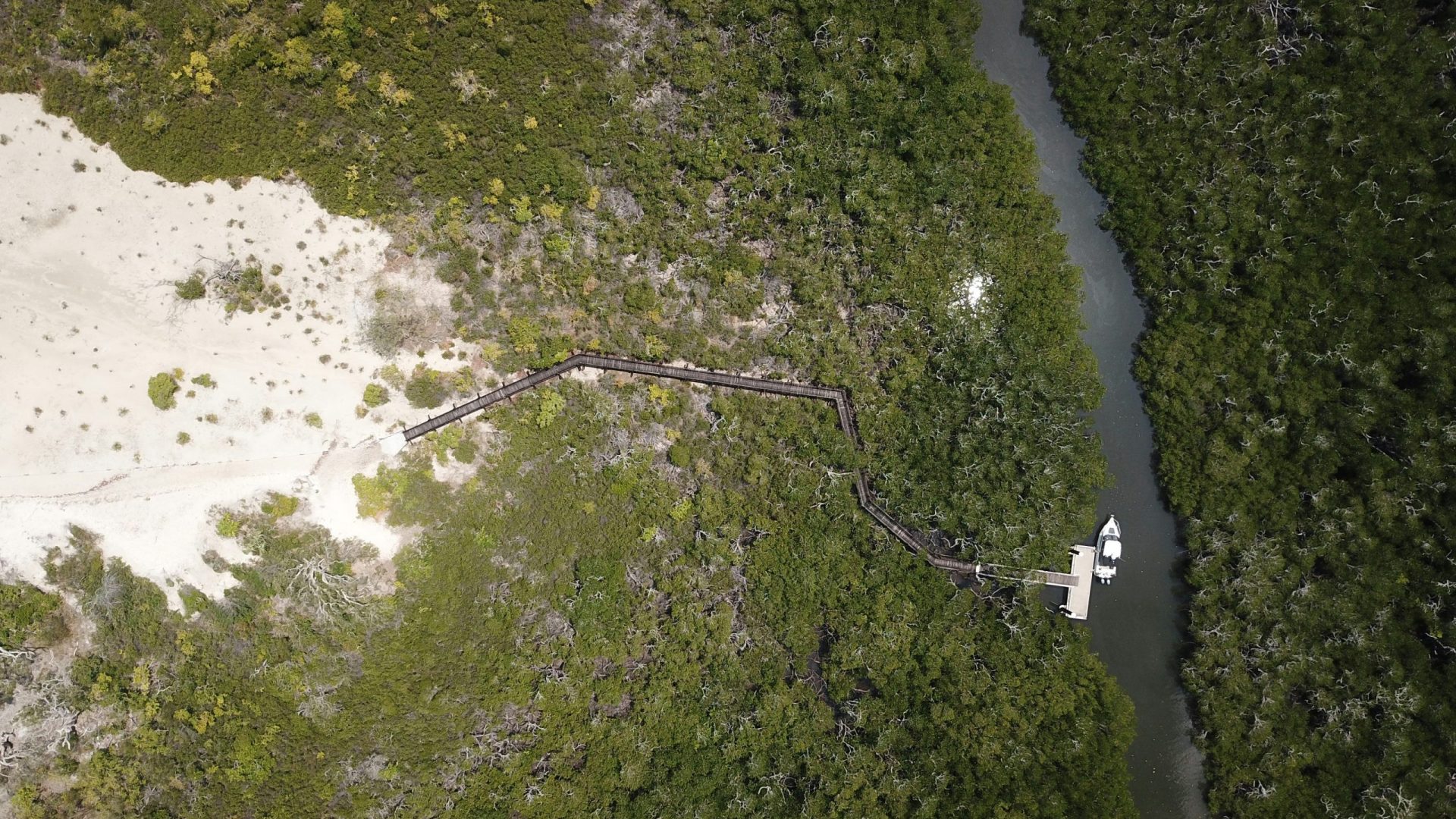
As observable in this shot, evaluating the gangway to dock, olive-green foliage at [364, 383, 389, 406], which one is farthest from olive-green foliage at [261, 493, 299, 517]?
the gangway to dock

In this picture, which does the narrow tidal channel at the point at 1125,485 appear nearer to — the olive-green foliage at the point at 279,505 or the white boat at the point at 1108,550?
the white boat at the point at 1108,550

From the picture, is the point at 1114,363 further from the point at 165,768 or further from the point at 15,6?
the point at 15,6

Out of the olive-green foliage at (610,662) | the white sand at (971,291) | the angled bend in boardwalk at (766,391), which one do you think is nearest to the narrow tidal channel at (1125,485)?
the olive-green foliage at (610,662)

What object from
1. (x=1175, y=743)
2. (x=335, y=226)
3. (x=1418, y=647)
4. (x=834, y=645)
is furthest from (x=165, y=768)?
(x=1418, y=647)

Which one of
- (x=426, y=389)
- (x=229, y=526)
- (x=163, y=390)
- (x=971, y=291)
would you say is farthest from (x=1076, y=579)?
(x=163, y=390)

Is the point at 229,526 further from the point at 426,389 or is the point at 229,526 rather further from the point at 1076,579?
the point at 1076,579

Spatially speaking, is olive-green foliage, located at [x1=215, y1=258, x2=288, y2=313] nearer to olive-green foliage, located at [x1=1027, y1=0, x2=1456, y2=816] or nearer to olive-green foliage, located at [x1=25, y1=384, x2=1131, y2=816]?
olive-green foliage, located at [x1=25, y1=384, x2=1131, y2=816]
